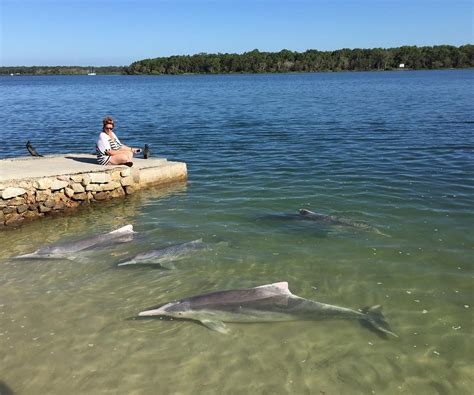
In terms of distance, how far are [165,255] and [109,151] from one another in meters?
5.96

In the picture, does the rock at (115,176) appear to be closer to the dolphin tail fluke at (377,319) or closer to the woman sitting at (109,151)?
the woman sitting at (109,151)

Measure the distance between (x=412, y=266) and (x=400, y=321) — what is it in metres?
1.98

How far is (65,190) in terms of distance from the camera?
40.8 ft

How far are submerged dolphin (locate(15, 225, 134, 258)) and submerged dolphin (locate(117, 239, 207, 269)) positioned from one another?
3.75 ft

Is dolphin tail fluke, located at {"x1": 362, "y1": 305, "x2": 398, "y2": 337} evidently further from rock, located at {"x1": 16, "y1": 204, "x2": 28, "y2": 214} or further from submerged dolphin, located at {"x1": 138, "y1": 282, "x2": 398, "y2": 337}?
rock, located at {"x1": 16, "y1": 204, "x2": 28, "y2": 214}

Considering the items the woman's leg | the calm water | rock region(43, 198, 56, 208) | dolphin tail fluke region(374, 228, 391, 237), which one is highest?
the woman's leg

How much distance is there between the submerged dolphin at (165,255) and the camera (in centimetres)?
863

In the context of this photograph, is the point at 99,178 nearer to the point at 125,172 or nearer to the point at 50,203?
the point at 125,172

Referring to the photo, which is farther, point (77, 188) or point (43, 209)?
point (77, 188)

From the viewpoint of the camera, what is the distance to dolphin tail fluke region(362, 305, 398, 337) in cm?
639

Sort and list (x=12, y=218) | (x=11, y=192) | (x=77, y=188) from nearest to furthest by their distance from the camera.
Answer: (x=11, y=192) < (x=12, y=218) < (x=77, y=188)

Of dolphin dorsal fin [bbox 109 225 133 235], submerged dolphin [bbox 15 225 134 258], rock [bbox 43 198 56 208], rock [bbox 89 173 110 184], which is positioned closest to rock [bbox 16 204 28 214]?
rock [bbox 43 198 56 208]

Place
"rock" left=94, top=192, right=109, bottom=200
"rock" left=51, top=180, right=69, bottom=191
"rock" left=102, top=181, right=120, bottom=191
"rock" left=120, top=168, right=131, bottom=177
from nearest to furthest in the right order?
"rock" left=51, top=180, right=69, bottom=191, "rock" left=94, top=192, right=109, bottom=200, "rock" left=102, top=181, right=120, bottom=191, "rock" left=120, top=168, right=131, bottom=177

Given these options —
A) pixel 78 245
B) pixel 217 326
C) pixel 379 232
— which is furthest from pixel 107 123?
pixel 217 326
